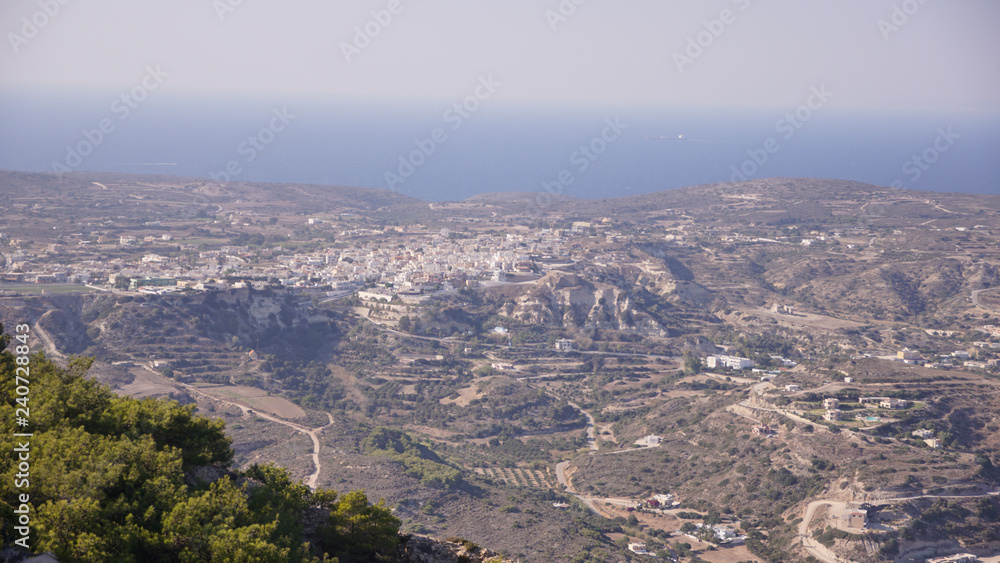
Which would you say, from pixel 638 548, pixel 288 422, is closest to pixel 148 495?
pixel 638 548

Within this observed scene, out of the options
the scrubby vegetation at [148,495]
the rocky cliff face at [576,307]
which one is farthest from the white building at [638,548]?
the rocky cliff face at [576,307]

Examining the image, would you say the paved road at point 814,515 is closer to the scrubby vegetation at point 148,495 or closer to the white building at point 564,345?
the scrubby vegetation at point 148,495

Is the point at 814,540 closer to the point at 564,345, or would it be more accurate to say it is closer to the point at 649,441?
the point at 649,441

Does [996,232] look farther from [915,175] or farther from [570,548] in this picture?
[915,175]

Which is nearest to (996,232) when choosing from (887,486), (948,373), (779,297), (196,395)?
(779,297)

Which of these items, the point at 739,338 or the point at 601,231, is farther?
the point at 601,231

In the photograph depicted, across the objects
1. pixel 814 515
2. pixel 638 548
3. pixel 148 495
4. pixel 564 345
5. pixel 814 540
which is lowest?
pixel 638 548

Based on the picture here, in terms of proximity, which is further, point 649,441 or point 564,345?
point 564,345

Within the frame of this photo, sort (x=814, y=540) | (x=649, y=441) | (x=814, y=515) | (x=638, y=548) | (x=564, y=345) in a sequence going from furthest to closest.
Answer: (x=564, y=345)
(x=649, y=441)
(x=814, y=515)
(x=638, y=548)
(x=814, y=540)

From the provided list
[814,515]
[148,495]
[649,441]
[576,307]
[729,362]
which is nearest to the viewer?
[148,495]
